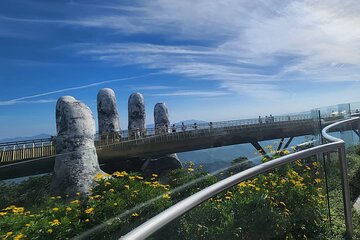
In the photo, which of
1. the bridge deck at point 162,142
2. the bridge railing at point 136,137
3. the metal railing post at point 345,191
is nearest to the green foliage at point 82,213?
the metal railing post at point 345,191

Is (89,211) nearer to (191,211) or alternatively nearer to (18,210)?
(18,210)

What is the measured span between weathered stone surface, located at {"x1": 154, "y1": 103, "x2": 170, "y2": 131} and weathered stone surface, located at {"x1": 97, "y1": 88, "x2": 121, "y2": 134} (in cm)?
598

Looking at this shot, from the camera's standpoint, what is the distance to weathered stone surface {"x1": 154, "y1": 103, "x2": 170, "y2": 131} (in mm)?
35037

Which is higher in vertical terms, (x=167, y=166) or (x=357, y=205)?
(x=167, y=166)

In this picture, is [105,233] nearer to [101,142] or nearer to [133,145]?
[101,142]

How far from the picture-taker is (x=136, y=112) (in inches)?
1292

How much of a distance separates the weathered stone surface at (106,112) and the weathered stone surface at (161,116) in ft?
19.6

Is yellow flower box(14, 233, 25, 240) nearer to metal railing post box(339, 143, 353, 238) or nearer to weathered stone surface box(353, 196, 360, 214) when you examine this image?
metal railing post box(339, 143, 353, 238)

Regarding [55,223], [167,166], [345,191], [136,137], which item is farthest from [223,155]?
[136,137]

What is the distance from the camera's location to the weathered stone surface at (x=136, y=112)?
3269 centimetres

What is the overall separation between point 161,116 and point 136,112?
3202 millimetres

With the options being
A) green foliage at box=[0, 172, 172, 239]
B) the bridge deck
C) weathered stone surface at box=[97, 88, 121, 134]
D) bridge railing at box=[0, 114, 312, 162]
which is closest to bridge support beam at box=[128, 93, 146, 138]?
bridge railing at box=[0, 114, 312, 162]

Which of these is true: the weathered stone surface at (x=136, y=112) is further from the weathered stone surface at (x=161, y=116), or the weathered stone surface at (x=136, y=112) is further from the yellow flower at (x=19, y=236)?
the yellow flower at (x=19, y=236)

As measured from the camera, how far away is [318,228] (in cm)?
368
